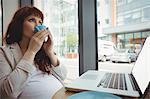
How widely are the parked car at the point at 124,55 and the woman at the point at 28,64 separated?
1.78 feet

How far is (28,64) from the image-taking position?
32.3 inches

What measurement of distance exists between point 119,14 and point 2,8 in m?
1.34

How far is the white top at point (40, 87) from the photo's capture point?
88 centimetres

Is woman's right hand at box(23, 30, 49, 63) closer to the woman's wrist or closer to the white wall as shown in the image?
the woman's wrist

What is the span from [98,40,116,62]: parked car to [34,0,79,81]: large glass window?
21 cm

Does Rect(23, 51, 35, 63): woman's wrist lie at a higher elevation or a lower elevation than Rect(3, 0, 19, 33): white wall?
lower

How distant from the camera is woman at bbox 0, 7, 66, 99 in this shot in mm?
816

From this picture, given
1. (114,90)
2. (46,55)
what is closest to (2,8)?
(46,55)

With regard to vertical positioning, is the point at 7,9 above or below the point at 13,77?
above

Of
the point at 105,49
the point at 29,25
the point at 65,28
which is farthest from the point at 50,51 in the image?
the point at 65,28

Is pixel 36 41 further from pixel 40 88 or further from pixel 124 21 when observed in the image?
pixel 124 21

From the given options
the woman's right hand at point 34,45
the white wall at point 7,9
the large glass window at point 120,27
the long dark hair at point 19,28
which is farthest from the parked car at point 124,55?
the white wall at point 7,9

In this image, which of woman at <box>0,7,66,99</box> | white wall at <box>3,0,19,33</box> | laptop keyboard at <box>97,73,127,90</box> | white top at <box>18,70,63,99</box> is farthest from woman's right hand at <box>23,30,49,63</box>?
white wall at <box>3,0,19,33</box>

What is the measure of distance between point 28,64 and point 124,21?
886 millimetres
